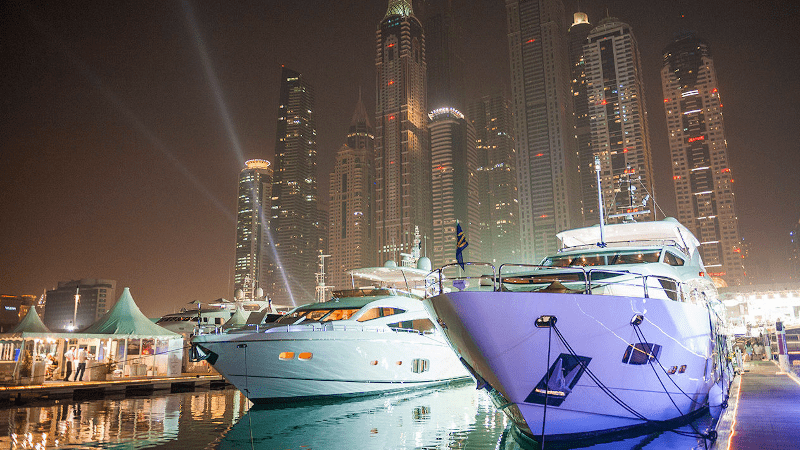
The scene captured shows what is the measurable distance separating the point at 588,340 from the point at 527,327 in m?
1.05

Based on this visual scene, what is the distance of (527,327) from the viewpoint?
8.15 meters

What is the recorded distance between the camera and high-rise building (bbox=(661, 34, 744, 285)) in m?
161

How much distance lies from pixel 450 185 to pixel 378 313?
552 ft

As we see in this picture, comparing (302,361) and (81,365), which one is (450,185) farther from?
(302,361)

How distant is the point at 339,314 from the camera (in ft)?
57.0

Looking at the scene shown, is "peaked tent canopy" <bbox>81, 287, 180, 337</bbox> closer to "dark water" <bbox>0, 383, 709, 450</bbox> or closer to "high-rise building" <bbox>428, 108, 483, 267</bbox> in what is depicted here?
"dark water" <bbox>0, 383, 709, 450</bbox>

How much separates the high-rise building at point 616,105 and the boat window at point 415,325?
5666 inches

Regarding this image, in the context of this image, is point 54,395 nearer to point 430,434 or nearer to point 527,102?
point 430,434

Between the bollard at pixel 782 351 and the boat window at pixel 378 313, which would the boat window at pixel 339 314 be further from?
the bollard at pixel 782 351

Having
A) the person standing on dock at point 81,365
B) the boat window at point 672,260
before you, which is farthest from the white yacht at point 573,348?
the person standing on dock at point 81,365

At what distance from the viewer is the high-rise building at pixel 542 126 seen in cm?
16012

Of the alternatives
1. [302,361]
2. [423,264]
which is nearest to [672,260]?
[302,361]

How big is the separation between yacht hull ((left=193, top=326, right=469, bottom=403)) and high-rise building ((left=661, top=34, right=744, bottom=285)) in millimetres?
167320

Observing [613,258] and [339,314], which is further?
[339,314]
